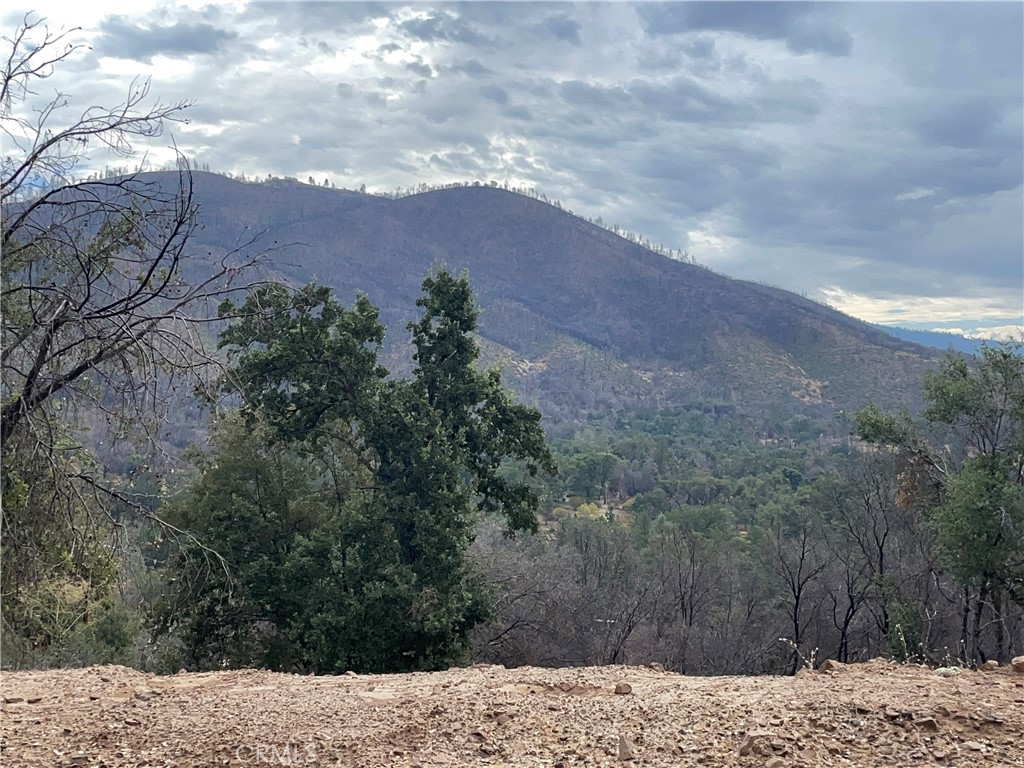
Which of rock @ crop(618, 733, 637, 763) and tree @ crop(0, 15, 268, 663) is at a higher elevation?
tree @ crop(0, 15, 268, 663)

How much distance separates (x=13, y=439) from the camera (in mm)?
6004

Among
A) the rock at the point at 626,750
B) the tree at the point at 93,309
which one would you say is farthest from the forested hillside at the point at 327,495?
the rock at the point at 626,750

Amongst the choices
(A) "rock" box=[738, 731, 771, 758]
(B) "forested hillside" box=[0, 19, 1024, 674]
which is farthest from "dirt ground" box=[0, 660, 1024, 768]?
(B) "forested hillside" box=[0, 19, 1024, 674]

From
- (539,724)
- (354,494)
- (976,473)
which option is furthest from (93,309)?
(976,473)

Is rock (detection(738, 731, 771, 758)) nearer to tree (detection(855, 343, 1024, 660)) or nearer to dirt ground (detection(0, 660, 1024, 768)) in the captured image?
dirt ground (detection(0, 660, 1024, 768))

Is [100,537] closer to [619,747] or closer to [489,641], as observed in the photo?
[619,747]

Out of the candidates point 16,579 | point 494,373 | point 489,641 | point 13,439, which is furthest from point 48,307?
point 489,641

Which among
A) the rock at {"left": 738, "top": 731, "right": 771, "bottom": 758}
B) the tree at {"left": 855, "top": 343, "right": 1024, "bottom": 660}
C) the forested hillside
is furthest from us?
the tree at {"left": 855, "top": 343, "right": 1024, "bottom": 660}

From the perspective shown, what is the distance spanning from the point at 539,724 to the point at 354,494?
9.28 metres

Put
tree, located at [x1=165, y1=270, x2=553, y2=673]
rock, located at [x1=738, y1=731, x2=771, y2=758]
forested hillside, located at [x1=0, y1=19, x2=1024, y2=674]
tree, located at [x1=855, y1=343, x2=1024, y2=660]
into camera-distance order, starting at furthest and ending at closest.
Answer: tree, located at [x1=855, y1=343, x2=1024, y2=660], tree, located at [x1=165, y1=270, x2=553, y2=673], forested hillside, located at [x1=0, y1=19, x2=1024, y2=674], rock, located at [x1=738, y1=731, x2=771, y2=758]

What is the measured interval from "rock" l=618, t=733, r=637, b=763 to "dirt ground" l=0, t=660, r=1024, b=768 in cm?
1

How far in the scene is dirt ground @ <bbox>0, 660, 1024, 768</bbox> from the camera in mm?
4188

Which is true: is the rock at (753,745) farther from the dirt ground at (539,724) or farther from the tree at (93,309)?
the tree at (93,309)

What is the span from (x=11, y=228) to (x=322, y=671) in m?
9.11
